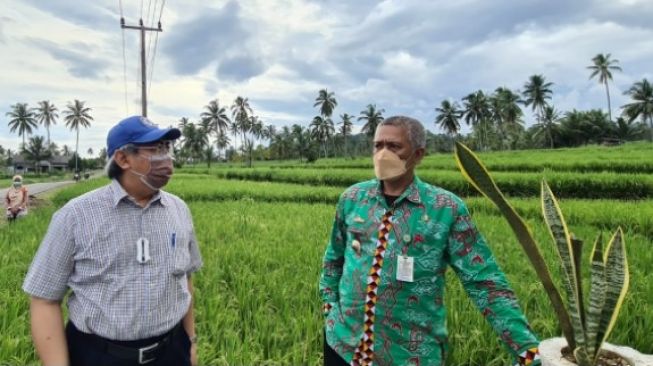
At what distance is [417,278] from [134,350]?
1026 mm

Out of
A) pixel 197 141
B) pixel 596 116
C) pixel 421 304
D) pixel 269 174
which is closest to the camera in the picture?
pixel 421 304

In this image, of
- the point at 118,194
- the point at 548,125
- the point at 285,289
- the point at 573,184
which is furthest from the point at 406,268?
the point at 548,125

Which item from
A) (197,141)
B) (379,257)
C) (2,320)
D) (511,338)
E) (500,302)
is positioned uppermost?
(197,141)

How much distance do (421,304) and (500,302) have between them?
27cm

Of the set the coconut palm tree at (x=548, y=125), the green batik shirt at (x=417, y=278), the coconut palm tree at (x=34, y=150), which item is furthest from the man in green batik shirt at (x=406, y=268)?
the coconut palm tree at (x=34, y=150)

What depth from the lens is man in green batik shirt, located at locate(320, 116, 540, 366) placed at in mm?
1560

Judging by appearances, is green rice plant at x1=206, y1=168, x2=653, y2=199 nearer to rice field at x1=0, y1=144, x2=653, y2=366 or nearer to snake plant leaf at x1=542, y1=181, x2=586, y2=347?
rice field at x1=0, y1=144, x2=653, y2=366

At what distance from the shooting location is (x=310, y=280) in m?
3.95

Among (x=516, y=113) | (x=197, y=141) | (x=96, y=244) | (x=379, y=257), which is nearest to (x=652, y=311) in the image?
(x=379, y=257)

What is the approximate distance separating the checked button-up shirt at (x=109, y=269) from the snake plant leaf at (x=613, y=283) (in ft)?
4.84

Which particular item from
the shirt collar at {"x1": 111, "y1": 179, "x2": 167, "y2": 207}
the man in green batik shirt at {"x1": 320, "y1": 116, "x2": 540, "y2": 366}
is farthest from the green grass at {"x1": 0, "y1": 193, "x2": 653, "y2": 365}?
the shirt collar at {"x1": 111, "y1": 179, "x2": 167, "y2": 207}

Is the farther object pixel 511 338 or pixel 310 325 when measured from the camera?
pixel 310 325

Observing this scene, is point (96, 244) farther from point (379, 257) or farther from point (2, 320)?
point (2, 320)

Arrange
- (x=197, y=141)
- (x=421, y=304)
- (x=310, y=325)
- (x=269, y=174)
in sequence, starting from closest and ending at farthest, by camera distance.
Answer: (x=421, y=304) < (x=310, y=325) < (x=269, y=174) < (x=197, y=141)
